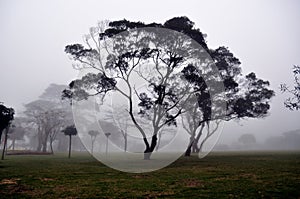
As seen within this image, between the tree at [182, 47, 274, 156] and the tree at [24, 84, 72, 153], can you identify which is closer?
the tree at [182, 47, 274, 156]

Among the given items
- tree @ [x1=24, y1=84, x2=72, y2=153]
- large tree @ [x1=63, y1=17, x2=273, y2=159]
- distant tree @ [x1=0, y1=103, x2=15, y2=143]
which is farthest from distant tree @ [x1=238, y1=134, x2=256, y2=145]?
distant tree @ [x1=0, y1=103, x2=15, y2=143]

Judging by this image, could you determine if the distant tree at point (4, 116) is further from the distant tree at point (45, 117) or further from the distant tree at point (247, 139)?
the distant tree at point (247, 139)

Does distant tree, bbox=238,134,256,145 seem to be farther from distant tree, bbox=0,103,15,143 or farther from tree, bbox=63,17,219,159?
A: distant tree, bbox=0,103,15,143

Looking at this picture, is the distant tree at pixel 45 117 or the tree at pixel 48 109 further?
the tree at pixel 48 109

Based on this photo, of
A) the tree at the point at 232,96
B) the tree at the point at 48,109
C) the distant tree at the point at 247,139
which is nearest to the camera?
the tree at the point at 232,96

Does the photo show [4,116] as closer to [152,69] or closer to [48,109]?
[152,69]

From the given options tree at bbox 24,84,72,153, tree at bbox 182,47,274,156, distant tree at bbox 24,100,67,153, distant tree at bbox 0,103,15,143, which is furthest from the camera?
tree at bbox 24,84,72,153

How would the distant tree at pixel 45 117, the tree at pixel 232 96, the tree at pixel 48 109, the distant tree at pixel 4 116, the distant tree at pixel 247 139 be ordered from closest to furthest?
the distant tree at pixel 4 116 → the tree at pixel 232 96 → the distant tree at pixel 45 117 → the tree at pixel 48 109 → the distant tree at pixel 247 139

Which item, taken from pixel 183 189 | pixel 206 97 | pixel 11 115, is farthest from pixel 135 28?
pixel 183 189

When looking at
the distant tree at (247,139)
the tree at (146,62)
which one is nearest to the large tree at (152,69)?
the tree at (146,62)

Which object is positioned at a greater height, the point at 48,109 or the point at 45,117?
the point at 48,109

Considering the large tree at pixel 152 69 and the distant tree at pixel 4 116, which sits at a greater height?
the large tree at pixel 152 69

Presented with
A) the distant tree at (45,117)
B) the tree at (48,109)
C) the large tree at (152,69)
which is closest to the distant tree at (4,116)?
the large tree at (152,69)

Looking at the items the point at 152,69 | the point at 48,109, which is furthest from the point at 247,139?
→ the point at 152,69
